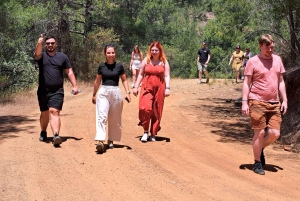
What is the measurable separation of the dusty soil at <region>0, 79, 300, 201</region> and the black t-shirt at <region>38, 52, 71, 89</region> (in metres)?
1.05

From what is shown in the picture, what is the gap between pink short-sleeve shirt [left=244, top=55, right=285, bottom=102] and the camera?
6957mm

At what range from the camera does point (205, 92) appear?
60.2 feet

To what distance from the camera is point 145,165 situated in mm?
Answer: 7305

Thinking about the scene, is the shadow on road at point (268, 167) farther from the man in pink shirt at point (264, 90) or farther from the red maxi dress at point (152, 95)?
the red maxi dress at point (152, 95)

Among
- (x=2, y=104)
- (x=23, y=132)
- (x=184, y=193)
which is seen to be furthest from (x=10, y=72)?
(x=184, y=193)

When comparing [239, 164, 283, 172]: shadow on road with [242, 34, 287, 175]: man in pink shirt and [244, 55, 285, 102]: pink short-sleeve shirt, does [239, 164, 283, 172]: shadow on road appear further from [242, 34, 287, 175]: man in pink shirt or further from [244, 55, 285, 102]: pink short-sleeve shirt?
[244, 55, 285, 102]: pink short-sleeve shirt

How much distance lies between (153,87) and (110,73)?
1.12m

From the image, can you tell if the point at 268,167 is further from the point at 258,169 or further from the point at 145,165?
the point at 145,165

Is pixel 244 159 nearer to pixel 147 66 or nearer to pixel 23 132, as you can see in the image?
pixel 147 66

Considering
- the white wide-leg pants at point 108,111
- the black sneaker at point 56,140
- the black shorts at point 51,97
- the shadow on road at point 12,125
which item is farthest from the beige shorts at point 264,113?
the shadow on road at point 12,125

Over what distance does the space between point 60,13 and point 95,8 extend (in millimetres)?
2503

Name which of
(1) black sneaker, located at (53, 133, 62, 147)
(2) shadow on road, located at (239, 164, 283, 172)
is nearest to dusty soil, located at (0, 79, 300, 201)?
(2) shadow on road, located at (239, 164, 283, 172)

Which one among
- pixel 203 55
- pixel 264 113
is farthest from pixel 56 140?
pixel 203 55

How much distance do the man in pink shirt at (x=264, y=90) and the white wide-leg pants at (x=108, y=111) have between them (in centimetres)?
232
